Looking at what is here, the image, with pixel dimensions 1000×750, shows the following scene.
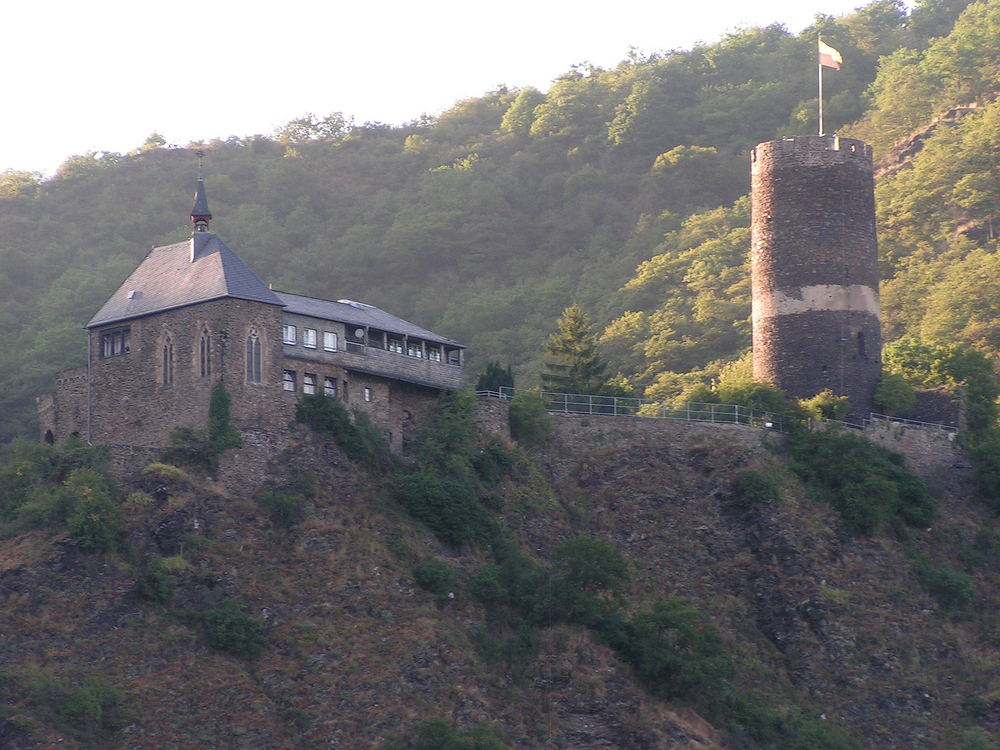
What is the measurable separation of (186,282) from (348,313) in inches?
272

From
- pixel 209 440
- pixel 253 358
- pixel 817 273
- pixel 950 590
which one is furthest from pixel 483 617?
pixel 817 273

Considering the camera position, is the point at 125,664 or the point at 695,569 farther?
the point at 695,569

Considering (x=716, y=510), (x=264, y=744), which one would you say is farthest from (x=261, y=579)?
(x=716, y=510)

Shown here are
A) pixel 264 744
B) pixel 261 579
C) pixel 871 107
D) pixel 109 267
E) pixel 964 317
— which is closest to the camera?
pixel 264 744

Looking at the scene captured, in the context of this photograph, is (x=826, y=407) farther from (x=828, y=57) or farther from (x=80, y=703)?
(x=80, y=703)

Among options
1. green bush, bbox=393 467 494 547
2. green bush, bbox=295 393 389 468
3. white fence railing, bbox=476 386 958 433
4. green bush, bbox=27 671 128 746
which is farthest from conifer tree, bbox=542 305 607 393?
green bush, bbox=27 671 128 746

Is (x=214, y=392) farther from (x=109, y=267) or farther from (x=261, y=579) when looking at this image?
(x=109, y=267)

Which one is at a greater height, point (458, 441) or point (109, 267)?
point (109, 267)

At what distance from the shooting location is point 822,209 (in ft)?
297

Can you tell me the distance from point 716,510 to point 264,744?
74.2 ft

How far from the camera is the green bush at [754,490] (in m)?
82.2

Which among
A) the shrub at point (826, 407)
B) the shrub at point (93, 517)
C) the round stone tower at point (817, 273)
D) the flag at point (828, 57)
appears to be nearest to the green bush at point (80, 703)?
the shrub at point (93, 517)

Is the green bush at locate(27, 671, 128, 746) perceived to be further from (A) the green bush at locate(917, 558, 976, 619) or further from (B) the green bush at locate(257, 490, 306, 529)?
(A) the green bush at locate(917, 558, 976, 619)

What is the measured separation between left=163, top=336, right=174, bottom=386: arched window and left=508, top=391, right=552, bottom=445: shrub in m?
13.2
